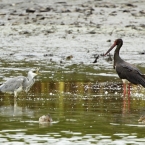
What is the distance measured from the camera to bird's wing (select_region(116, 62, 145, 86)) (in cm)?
1438

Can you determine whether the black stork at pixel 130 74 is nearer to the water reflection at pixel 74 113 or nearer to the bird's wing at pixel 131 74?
the bird's wing at pixel 131 74

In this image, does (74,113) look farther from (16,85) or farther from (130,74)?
(130,74)

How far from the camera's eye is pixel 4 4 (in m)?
28.7

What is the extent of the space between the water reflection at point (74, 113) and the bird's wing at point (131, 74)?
265mm

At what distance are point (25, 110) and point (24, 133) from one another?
82.9 inches

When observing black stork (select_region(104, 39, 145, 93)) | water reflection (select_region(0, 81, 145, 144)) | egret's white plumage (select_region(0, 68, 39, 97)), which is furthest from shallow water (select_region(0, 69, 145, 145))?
black stork (select_region(104, 39, 145, 93))

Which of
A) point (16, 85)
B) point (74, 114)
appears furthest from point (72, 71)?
point (74, 114)

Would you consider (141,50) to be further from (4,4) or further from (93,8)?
(4,4)

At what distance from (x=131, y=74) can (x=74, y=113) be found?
3.20 m

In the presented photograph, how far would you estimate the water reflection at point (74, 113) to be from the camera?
32.0 ft

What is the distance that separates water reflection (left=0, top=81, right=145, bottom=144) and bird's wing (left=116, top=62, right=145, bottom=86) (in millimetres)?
265

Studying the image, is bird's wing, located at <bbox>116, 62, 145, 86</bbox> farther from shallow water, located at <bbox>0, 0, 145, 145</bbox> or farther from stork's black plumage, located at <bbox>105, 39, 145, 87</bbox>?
shallow water, located at <bbox>0, 0, 145, 145</bbox>

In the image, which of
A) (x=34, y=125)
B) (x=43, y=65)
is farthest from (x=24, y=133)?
(x=43, y=65)

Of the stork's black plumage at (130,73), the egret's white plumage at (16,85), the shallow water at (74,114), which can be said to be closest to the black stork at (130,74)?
the stork's black plumage at (130,73)
